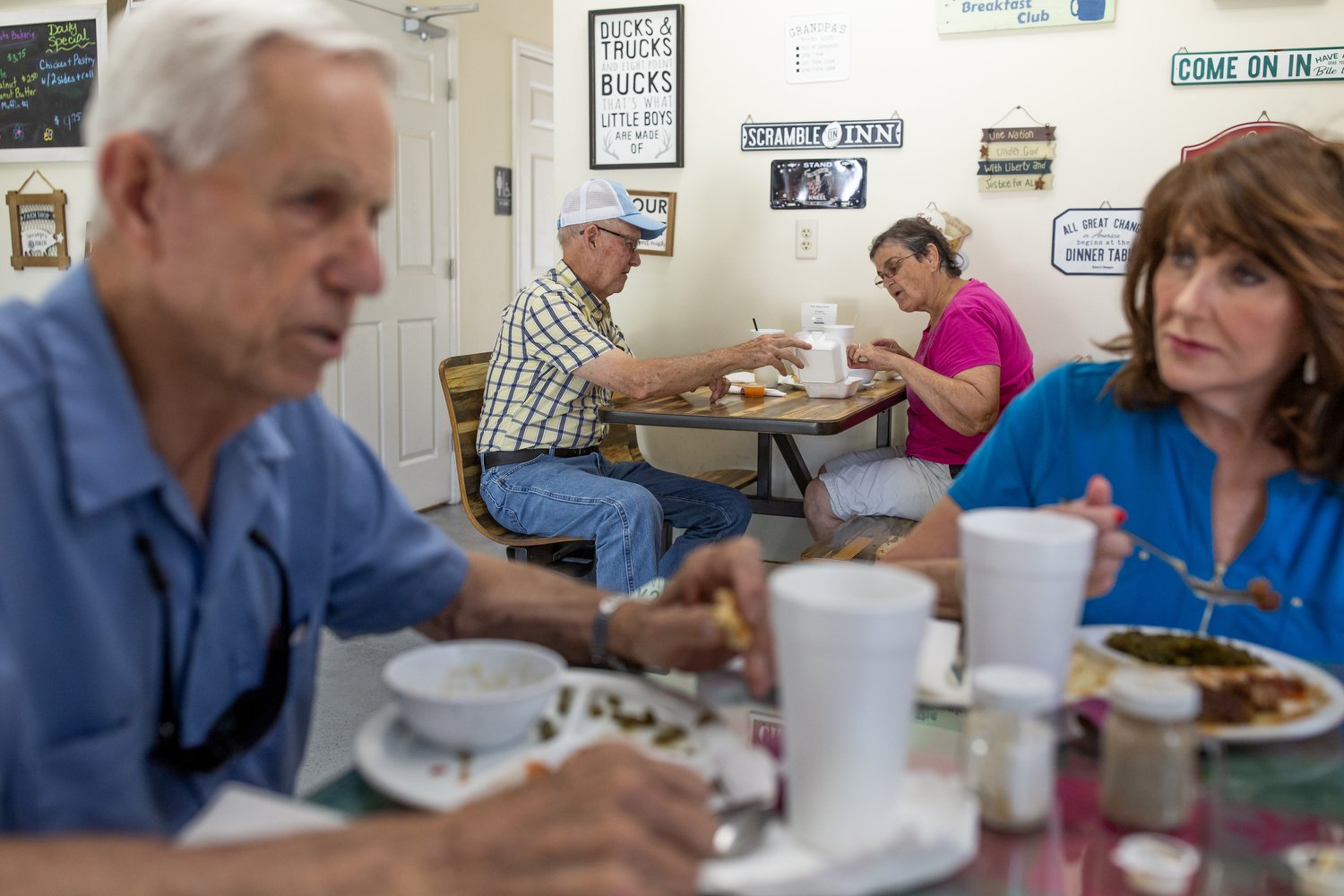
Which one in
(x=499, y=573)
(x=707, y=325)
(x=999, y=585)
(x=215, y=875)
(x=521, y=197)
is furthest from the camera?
(x=521, y=197)

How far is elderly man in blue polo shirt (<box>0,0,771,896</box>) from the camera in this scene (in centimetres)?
80

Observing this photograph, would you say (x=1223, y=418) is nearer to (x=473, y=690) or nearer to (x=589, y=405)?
(x=473, y=690)

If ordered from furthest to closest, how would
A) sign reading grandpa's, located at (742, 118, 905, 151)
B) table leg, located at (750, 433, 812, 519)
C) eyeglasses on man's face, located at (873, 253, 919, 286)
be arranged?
1. sign reading grandpa's, located at (742, 118, 905, 151)
2. table leg, located at (750, 433, 812, 519)
3. eyeglasses on man's face, located at (873, 253, 919, 286)

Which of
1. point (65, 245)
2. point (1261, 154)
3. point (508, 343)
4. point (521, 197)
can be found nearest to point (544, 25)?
point (521, 197)

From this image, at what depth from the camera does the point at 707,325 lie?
423cm

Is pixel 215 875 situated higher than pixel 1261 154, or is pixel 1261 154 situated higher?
pixel 1261 154

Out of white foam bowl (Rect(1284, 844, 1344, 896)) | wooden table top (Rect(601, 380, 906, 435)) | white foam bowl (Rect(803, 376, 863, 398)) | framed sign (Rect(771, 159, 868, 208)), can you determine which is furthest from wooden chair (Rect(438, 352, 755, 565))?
white foam bowl (Rect(1284, 844, 1344, 896))

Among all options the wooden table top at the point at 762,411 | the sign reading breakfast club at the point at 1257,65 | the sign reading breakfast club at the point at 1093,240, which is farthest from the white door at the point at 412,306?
the sign reading breakfast club at the point at 1257,65

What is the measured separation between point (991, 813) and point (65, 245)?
5.29m

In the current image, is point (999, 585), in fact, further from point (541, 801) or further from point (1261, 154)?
point (1261, 154)

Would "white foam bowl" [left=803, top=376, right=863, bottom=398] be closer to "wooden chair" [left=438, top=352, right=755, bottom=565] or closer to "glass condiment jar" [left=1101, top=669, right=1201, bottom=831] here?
"wooden chair" [left=438, top=352, right=755, bottom=565]

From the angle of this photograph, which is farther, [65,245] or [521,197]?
[521,197]

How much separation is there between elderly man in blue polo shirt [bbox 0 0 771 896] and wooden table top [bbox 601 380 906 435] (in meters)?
1.97

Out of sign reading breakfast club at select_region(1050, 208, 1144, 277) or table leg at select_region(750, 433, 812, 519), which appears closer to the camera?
sign reading breakfast club at select_region(1050, 208, 1144, 277)
